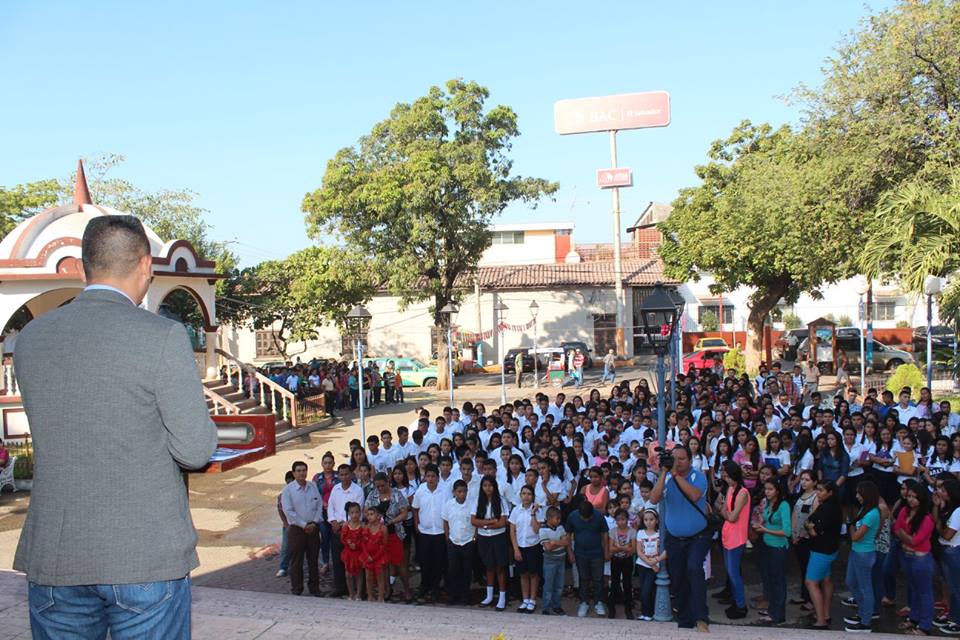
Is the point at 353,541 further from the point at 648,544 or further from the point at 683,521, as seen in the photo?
the point at 683,521

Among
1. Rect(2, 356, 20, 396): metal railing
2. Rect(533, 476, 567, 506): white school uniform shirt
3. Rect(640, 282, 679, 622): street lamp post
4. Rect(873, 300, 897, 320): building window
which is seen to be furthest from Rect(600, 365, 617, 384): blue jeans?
Rect(873, 300, 897, 320): building window

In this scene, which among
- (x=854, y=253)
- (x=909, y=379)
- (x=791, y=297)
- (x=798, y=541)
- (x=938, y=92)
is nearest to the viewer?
(x=798, y=541)

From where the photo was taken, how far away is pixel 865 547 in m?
7.14

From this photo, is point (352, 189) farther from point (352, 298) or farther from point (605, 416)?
point (605, 416)

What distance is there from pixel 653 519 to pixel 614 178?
28.8 metres

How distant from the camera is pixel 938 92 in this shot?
50.7ft

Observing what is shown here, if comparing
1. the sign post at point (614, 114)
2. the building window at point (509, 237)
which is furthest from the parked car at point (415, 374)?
the building window at point (509, 237)

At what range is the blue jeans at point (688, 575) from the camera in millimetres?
6711

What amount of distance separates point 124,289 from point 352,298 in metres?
29.9

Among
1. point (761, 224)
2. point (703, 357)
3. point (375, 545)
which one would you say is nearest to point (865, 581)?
point (375, 545)

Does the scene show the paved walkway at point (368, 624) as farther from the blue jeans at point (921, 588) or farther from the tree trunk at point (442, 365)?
the tree trunk at point (442, 365)

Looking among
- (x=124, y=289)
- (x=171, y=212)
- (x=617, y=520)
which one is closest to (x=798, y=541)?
(x=617, y=520)

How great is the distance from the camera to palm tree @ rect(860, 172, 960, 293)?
1256 centimetres

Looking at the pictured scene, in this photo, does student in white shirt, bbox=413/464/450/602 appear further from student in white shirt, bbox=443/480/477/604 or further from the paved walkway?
the paved walkway
